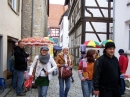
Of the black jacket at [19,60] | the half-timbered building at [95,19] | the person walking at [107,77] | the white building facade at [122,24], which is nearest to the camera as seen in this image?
the person walking at [107,77]

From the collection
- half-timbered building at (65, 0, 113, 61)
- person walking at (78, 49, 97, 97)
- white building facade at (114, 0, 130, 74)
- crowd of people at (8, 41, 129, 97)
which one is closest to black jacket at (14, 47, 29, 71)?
crowd of people at (8, 41, 129, 97)

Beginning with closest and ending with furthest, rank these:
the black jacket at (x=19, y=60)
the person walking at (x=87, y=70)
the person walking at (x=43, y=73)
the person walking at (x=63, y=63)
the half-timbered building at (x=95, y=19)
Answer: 1. the person walking at (x=43, y=73)
2. the person walking at (x=87, y=70)
3. the person walking at (x=63, y=63)
4. the black jacket at (x=19, y=60)
5. the half-timbered building at (x=95, y=19)

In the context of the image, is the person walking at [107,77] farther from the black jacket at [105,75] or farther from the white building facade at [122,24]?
the white building facade at [122,24]

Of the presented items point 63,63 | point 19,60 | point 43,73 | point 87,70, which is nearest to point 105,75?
point 87,70

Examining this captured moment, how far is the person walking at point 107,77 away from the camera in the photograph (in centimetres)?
414

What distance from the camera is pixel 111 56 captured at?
425 centimetres

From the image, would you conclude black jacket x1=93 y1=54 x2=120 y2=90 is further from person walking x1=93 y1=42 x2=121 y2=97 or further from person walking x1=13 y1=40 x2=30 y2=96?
person walking x1=13 y1=40 x2=30 y2=96

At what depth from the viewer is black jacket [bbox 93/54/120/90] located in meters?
4.14

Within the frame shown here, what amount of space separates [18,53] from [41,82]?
2.35 m

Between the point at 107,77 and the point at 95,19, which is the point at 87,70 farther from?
the point at 95,19

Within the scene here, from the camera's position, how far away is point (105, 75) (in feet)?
13.6

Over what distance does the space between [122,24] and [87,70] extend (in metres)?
6.30

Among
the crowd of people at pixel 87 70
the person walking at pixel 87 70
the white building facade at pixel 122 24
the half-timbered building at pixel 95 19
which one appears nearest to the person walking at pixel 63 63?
the crowd of people at pixel 87 70

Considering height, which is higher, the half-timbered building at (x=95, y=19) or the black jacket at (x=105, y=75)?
the half-timbered building at (x=95, y=19)
